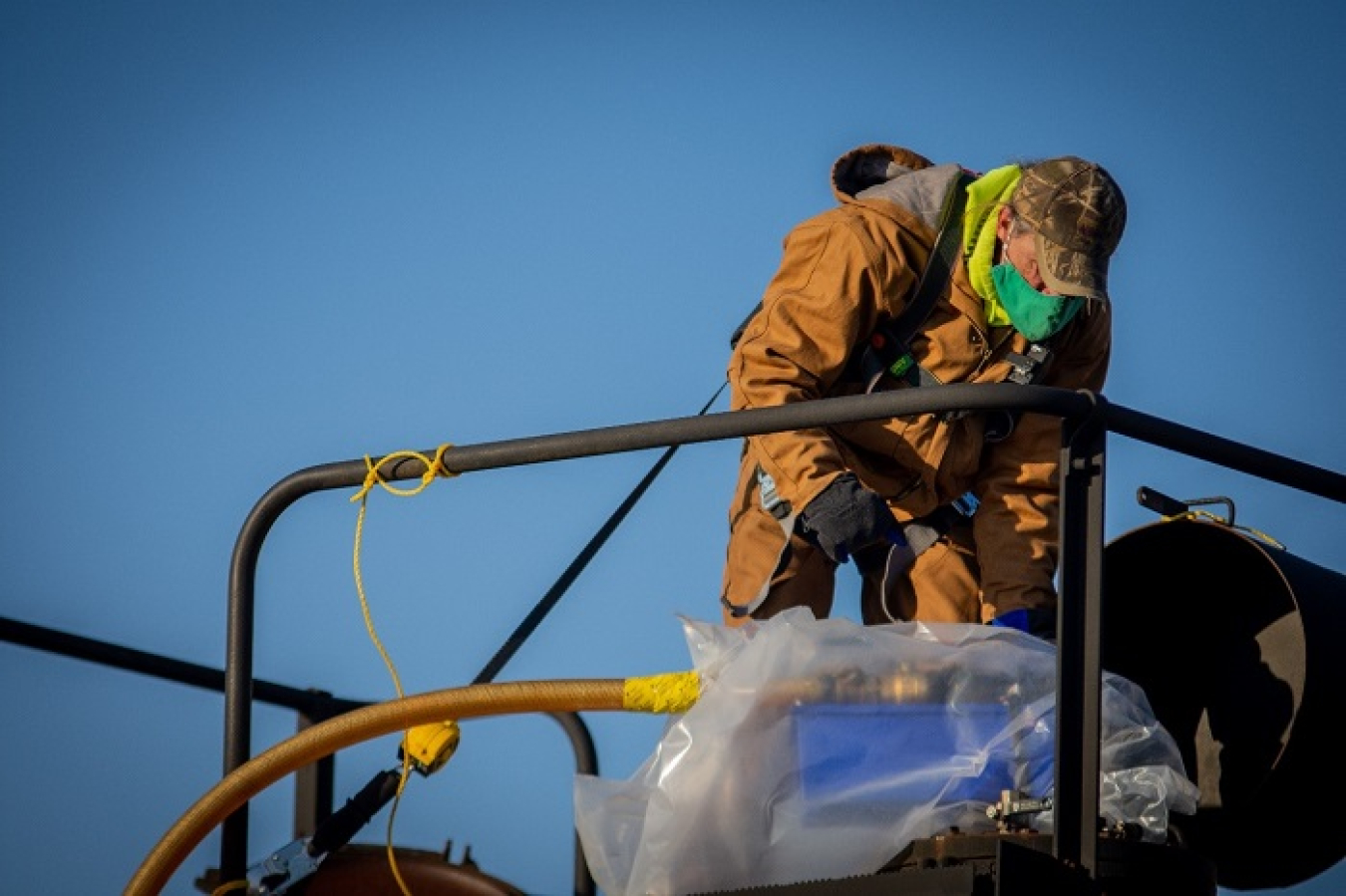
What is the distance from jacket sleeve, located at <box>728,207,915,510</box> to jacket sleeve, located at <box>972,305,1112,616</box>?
52cm

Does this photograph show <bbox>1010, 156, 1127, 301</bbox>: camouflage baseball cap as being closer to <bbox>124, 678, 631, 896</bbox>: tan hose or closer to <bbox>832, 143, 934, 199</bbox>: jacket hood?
<bbox>832, 143, 934, 199</bbox>: jacket hood

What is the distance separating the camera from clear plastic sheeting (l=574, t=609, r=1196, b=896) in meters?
4.10

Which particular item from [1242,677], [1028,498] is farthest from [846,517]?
[1242,677]

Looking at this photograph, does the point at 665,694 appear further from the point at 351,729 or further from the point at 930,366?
the point at 930,366

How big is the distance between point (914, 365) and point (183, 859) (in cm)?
202

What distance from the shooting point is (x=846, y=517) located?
5023 millimetres

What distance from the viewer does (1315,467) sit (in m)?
4.80

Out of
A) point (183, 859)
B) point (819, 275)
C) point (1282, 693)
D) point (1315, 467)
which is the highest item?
point (819, 275)

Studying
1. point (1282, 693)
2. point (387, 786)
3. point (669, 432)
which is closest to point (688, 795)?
point (669, 432)

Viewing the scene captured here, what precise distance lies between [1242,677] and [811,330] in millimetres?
1226

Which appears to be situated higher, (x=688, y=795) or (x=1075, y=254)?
(x=1075, y=254)

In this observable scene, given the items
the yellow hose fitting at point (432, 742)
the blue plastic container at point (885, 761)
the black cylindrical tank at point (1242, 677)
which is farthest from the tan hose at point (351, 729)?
the black cylindrical tank at point (1242, 677)

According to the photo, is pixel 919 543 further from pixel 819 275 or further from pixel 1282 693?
pixel 1282 693

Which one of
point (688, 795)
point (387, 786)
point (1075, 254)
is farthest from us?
point (1075, 254)
